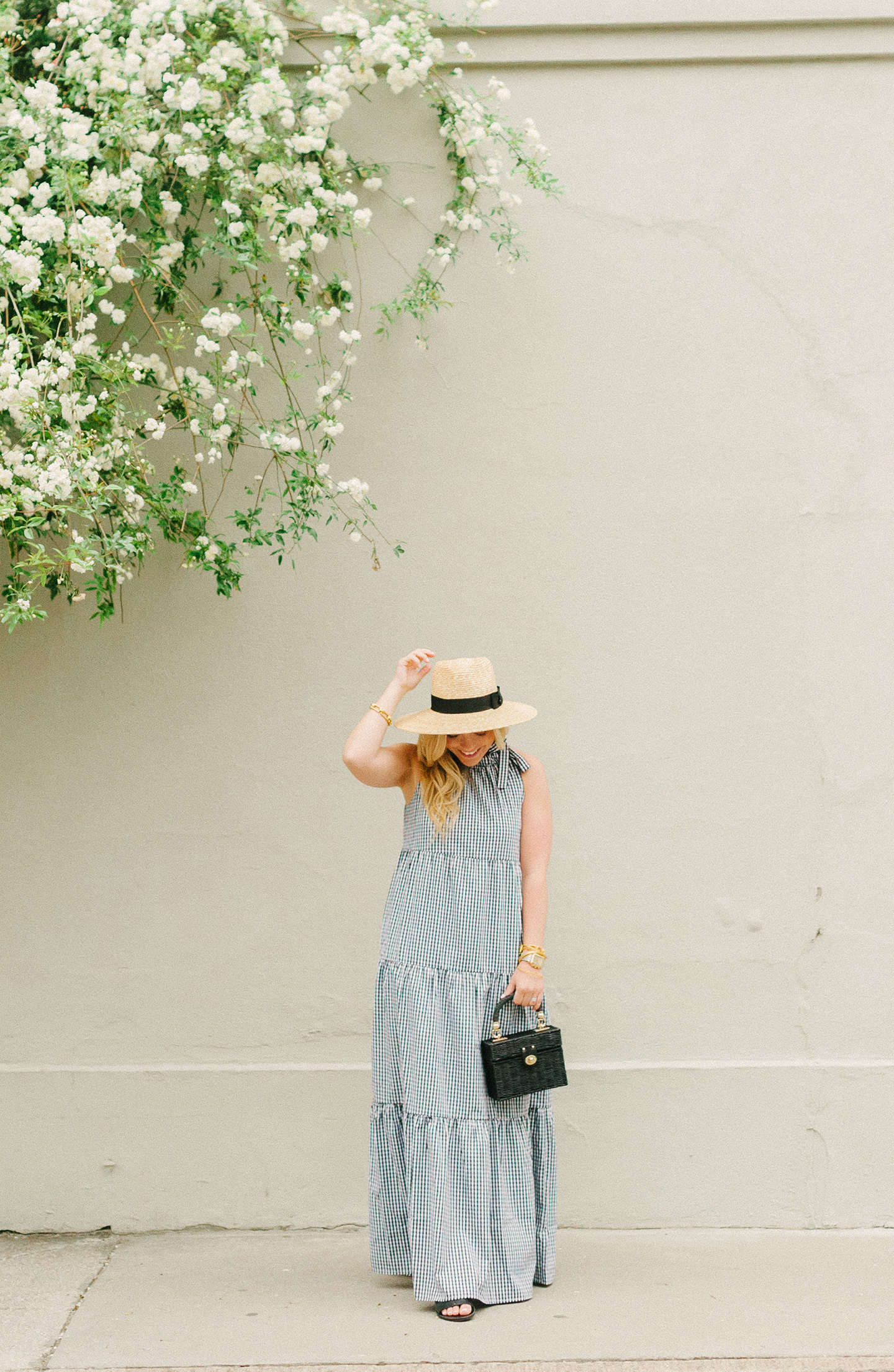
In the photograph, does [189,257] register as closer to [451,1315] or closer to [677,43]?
[677,43]

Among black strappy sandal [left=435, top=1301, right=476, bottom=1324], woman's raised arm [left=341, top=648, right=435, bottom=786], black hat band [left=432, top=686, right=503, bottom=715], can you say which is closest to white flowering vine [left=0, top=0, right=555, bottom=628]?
woman's raised arm [left=341, top=648, right=435, bottom=786]

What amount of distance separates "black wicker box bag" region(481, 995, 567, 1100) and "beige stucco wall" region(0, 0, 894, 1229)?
0.70 m

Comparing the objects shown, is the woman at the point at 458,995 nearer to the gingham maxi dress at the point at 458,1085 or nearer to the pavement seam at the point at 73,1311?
the gingham maxi dress at the point at 458,1085

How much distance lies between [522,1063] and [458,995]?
251mm

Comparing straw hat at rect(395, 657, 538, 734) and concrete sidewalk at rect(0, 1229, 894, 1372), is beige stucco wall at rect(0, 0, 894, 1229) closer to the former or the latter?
concrete sidewalk at rect(0, 1229, 894, 1372)

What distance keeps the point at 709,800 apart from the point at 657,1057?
865mm

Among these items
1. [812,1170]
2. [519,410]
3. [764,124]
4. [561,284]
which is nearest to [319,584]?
[519,410]

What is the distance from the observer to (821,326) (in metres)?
4.03

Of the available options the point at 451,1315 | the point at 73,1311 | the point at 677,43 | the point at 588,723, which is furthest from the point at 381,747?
the point at 677,43

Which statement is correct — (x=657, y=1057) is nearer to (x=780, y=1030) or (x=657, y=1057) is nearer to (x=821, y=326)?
(x=780, y=1030)

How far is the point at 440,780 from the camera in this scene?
11.3 feet

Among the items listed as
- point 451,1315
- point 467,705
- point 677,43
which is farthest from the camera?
point 677,43

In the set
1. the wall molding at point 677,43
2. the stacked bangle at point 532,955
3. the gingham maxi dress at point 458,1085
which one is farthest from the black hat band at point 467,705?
the wall molding at point 677,43

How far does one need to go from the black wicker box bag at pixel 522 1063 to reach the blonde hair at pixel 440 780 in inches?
23.8
